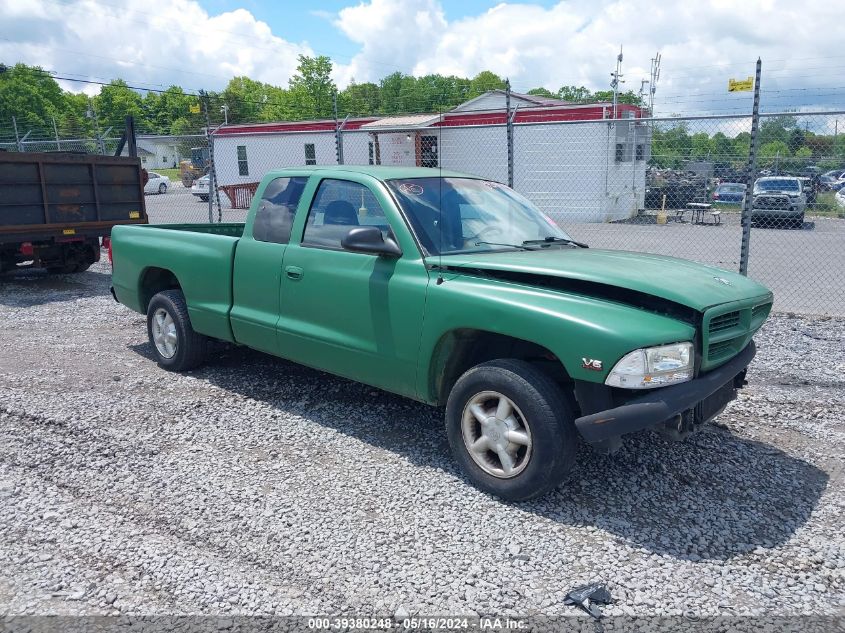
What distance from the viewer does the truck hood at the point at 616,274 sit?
367 centimetres

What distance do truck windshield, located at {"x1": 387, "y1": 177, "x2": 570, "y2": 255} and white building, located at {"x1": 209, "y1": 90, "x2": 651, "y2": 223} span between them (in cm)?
604

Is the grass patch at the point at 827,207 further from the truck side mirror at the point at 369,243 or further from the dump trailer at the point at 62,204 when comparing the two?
the dump trailer at the point at 62,204

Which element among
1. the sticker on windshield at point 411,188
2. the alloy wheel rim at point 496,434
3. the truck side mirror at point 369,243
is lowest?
the alloy wheel rim at point 496,434

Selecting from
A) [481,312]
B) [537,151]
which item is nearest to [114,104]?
[537,151]

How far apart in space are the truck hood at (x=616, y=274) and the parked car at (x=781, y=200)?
8.59 metres

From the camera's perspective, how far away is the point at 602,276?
3717 mm

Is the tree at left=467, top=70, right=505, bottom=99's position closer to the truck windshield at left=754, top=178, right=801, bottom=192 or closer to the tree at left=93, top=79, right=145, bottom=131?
the tree at left=93, top=79, right=145, bottom=131

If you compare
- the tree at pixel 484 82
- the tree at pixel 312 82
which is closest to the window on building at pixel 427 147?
the tree at pixel 312 82

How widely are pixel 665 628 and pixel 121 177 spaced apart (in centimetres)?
1064

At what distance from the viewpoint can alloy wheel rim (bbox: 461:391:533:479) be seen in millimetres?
3797

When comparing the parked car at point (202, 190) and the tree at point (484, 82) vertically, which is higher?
the tree at point (484, 82)

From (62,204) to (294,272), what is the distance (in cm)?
706

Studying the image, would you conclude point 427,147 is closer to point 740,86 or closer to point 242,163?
point 242,163

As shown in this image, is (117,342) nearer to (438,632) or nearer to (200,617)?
(200,617)
